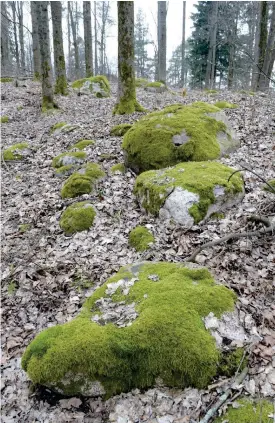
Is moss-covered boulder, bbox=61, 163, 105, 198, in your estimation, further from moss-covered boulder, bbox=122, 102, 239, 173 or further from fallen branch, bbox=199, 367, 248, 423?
fallen branch, bbox=199, 367, 248, 423

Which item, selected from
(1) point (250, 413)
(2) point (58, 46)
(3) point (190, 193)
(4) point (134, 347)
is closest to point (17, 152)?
(3) point (190, 193)

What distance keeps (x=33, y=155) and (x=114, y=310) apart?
6809 mm

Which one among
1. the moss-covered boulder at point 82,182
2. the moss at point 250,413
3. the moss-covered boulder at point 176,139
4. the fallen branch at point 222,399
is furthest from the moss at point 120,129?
the moss at point 250,413

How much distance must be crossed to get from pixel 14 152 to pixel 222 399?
8.34 metres

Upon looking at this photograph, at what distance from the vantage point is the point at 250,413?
2549 mm

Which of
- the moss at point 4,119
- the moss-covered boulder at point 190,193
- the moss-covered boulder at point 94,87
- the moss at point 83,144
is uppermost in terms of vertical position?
the moss-covered boulder at point 94,87

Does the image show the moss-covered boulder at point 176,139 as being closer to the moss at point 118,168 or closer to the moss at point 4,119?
the moss at point 118,168

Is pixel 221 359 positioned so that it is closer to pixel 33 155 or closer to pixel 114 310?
pixel 114 310

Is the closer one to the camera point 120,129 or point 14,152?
point 120,129

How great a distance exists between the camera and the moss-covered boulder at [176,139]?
6.52m

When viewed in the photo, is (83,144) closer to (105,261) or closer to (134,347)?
(105,261)

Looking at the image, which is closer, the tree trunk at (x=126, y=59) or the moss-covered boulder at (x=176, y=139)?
the moss-covered boulder at (x=176, y=139)

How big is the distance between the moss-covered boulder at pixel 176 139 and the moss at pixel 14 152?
3.61 meters

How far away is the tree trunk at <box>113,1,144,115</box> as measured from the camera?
364 inches
